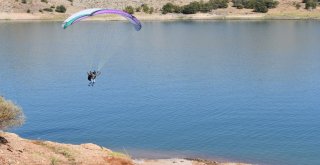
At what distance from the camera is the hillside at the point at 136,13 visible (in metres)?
135

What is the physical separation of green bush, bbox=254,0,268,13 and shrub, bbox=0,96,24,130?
125554mm

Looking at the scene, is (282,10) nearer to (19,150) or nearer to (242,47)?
(242,47)

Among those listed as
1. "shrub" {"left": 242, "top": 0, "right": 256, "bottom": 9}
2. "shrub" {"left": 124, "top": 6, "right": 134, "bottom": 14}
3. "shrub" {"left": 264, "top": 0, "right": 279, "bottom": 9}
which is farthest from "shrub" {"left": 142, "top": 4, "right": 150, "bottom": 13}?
"shrub" {"left": 264, "top": 0, "right": 279, "bottom": 9}

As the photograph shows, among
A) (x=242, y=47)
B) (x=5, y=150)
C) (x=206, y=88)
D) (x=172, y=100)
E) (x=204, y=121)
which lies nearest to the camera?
(x=5, y=150)

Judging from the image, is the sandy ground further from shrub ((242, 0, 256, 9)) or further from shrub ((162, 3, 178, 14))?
shrub ((242, 0, 256, 9))

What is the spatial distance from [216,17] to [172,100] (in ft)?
332

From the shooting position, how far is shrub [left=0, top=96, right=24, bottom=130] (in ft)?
68.3

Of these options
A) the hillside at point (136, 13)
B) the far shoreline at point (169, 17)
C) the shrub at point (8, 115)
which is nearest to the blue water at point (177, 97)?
the shrub at point (8, 115)

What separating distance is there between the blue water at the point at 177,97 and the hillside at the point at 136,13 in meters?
52.0

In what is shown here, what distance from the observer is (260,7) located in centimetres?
14188

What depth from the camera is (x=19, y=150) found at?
20094mm

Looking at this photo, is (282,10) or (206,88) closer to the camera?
(206,88)

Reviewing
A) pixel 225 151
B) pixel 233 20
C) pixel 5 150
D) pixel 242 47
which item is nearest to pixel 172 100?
pixel 225 151

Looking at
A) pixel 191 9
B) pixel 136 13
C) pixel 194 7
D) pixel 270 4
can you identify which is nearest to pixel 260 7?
pixel 270 4
